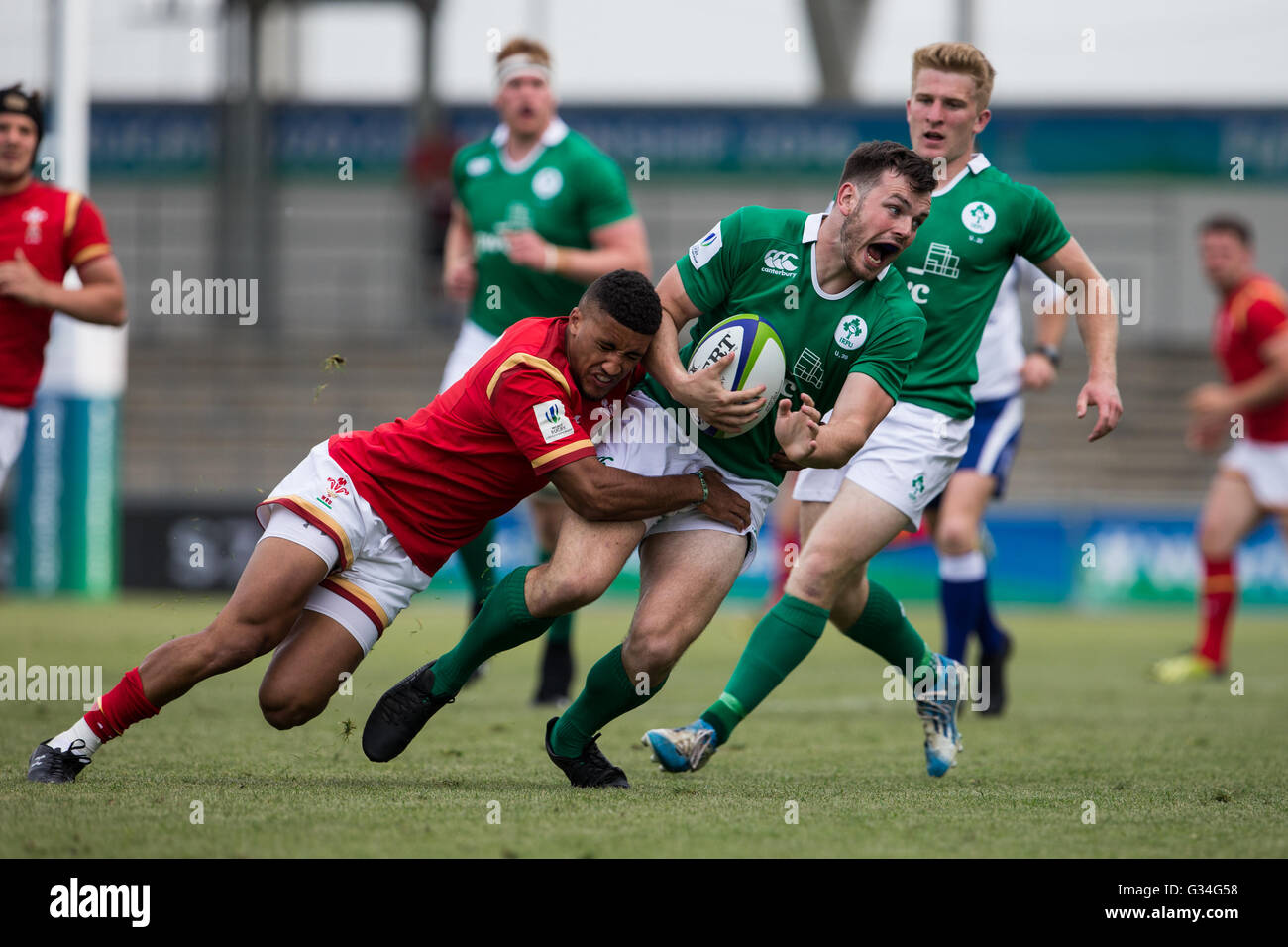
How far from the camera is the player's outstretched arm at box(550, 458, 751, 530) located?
14.7ft

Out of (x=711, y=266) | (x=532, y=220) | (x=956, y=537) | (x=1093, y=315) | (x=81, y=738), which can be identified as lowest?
(x=81, y=738)

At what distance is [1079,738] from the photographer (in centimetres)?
636

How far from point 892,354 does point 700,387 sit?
24.6 inches

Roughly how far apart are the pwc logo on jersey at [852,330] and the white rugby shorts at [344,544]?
4.71 ft

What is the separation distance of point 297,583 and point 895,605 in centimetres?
210

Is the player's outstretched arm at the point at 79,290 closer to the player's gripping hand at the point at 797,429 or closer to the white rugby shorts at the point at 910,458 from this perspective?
the white rugby shorts at the point at 910,458

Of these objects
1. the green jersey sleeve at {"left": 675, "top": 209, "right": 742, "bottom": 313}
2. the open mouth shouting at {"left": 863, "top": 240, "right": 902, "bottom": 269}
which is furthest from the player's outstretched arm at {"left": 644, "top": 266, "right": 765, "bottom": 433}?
the open mouth shouting at {"left": 863, "top": 240, "right": 902, "bottom": 269}

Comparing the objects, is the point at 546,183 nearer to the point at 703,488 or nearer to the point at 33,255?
the point at 33,255

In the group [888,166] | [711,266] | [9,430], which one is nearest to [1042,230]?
[888,166]

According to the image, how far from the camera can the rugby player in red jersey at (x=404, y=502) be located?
4.47m

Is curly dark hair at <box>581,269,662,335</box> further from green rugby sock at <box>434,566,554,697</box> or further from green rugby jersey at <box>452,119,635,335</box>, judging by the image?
green rugby jersey at <box>452,119,635,335</box>

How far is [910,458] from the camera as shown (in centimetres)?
539
